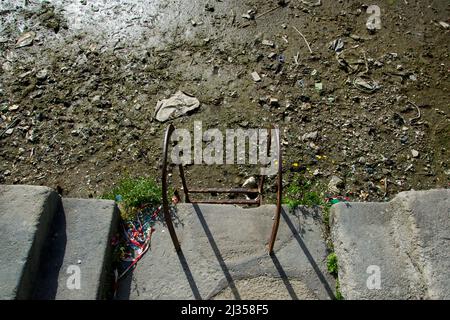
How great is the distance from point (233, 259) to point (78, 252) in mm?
1040

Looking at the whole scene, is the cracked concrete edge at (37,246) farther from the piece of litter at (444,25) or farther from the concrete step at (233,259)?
the piece of litter at (444,25)

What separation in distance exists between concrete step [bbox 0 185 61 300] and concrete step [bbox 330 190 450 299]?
1996mm

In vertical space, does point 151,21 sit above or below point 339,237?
above

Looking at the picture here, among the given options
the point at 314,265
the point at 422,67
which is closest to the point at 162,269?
the point at 314,265

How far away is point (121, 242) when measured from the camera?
3098mm

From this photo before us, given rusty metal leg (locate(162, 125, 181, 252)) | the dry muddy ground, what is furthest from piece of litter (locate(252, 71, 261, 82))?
rusty metal leg (locate(162, 125, 181, 252))

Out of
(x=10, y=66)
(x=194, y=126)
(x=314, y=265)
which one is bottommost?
(x=314, y=265)

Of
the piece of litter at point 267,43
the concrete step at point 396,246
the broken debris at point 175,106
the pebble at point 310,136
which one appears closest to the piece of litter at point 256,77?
the piece of litter at point 267,43

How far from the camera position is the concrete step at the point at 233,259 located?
2.86 m

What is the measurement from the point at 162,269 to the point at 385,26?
3426 mm

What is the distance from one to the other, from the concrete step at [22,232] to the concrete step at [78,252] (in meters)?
Answer: 0.07

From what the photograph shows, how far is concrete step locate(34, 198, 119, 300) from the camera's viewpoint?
2736mm

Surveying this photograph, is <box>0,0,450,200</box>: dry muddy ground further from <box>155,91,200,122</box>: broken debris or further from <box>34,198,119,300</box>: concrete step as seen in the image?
<box>34,198,119,300</box>: concrete step

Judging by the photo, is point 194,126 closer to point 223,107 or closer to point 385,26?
point 223,107
